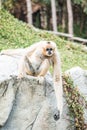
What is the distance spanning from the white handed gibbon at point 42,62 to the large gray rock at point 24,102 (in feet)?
0.88

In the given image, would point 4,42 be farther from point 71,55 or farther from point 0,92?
point 0,92

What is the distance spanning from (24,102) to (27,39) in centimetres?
1104

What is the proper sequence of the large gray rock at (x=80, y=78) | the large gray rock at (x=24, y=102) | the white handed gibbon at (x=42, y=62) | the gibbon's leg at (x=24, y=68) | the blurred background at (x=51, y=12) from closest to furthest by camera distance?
the white handed gibbon at (x=42, y=62), the gibbon's leg at (x=24, y=68), the large gray rock at (x=24, y=102), the large gray rock at (x=80, y=78), the blurred background at (x=51, y=12)

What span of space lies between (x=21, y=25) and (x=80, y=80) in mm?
11997

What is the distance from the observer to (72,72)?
49.4ft

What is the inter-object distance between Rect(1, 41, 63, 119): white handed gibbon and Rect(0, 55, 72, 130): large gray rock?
0.88ft

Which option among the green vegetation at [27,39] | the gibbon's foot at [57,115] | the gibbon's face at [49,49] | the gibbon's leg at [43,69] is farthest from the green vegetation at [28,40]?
the gibbon's face at [49,49]

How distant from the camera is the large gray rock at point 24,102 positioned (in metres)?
13.3

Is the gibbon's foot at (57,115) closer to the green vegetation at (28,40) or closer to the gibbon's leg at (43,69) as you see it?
the gibbon's leg at (43,69)

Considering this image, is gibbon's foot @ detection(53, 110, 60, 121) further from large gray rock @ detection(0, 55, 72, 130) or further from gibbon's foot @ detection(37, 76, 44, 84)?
gibbon's foot @ detection(37, 76, 44, 84)

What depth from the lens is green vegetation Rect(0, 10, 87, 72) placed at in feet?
72.8

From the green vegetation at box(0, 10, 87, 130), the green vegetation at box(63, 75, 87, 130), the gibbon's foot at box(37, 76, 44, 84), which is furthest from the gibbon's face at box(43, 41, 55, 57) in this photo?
the green vegetation at box(0, 10, 87, 130)

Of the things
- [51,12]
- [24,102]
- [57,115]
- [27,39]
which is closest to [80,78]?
[24,102]

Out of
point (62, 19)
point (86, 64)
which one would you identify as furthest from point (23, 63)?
point (62, 19)
